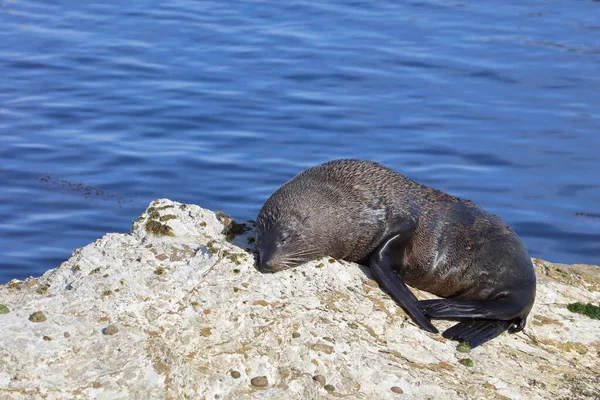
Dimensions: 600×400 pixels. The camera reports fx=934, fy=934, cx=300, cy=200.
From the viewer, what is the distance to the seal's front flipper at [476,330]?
266 inches

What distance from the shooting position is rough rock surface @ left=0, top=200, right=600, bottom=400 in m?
5.62

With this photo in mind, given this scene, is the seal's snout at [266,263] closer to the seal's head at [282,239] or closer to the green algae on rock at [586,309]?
the seal's head at [282,239]

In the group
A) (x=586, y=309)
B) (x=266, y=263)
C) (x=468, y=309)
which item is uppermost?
(x=266, y=263)

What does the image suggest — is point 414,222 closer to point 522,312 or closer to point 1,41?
point 522,312

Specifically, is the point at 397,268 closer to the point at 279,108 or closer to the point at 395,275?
the point at 395,275

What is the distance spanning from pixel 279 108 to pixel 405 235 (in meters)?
8.40

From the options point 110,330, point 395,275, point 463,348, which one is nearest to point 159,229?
point 110,330

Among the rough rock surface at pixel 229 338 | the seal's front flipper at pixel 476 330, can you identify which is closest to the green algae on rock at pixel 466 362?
the rough rock surface at pixel 229 338

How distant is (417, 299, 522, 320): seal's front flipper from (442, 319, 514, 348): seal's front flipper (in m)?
0.05

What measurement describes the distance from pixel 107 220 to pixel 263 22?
10.5 m

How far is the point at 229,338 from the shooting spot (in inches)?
238

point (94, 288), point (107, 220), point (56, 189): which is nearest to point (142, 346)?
point (94, 288)

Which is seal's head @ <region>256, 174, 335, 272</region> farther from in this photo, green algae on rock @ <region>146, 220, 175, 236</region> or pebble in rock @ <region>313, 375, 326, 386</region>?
pebble in rock @ <region>313, 375, 326, 386</region>

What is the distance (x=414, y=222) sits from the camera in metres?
7.81
